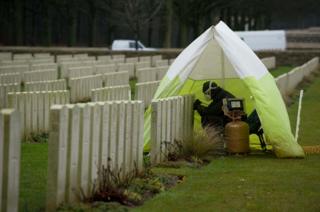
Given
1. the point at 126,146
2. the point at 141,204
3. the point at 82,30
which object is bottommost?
the point at 141,204

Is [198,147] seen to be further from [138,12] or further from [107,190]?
[138,12]

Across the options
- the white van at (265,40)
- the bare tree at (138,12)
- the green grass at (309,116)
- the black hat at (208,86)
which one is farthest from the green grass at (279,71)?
the black hat at (208,86)

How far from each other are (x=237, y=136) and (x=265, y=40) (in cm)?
4419

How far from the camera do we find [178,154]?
1148 cm

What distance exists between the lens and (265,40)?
55438 mm

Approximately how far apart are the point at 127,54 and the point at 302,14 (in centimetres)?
3679

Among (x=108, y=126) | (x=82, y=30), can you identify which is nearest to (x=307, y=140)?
(x=108, y=126)

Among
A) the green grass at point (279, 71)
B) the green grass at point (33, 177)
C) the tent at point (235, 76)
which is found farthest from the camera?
the green grass at point (279, 71)

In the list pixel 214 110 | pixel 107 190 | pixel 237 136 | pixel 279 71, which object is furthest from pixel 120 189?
pixel 279 71

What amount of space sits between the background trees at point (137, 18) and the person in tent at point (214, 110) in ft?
97.9

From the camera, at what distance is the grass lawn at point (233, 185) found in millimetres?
8195

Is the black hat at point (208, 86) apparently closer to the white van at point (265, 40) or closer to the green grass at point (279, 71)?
the green grass at point (279, 71)

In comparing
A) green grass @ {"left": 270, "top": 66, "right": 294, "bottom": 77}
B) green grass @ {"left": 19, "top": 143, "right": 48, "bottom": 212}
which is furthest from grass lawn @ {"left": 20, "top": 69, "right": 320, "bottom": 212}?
green grass @ {"left": 270, "top": 66, "right": 294, "bottom": 77}

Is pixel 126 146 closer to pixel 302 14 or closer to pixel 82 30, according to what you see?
pixel 302 14
